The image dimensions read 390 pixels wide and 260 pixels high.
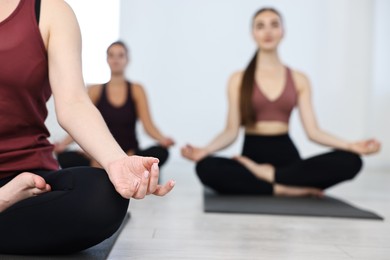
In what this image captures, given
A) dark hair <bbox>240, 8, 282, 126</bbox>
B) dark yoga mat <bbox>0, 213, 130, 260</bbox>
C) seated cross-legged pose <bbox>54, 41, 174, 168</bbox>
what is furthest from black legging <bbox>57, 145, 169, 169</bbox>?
dark yoga mat <bbox>0, 213, 130, 260</bbox>

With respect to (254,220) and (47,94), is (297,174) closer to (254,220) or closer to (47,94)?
(254,220)

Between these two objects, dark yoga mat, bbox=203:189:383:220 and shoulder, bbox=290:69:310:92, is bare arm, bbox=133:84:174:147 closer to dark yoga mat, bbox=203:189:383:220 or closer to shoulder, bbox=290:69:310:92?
dark yoga mat, bbox=203:189:383:220

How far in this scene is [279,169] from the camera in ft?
9.95

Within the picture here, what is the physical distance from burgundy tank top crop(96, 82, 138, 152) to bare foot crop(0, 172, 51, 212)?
7.71ft

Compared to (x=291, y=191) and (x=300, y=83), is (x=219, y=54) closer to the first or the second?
(x=300, y=83)

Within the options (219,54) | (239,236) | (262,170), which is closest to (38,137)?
(239,236)

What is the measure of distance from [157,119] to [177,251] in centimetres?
471

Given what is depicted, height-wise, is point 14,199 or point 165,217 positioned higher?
point 14,199

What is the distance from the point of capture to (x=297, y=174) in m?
2.97

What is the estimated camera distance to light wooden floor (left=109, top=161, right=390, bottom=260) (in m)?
1.57

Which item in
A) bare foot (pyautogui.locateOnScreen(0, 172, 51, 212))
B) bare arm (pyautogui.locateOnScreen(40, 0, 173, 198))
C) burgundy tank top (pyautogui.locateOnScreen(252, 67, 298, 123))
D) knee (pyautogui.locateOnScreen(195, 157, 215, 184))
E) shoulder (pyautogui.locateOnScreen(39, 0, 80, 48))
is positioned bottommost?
knee (pyautogui.locateOnScreen(195, 157, 215, 184))

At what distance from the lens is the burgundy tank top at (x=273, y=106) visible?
314cm

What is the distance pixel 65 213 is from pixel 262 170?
1.86 metres

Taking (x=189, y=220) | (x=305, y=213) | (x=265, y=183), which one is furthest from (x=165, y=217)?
(x=265, y=183)
